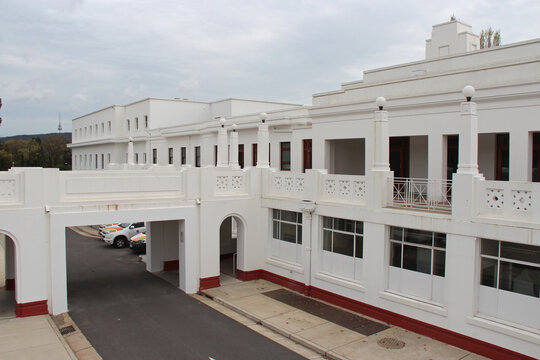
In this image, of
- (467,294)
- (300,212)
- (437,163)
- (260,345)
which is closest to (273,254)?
(300,212)

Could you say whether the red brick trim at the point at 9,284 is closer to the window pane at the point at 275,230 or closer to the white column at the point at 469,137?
the window pane at the point at 275,230

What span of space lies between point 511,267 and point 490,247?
0.64 metres

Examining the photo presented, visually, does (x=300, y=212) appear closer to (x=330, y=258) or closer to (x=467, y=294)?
(x=330, y=258)

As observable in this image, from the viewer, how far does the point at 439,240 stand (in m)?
11.7

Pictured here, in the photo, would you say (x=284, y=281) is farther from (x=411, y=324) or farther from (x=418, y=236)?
(x=418, y=236)

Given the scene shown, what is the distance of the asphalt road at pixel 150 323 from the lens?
11289 mm

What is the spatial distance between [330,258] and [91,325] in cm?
797

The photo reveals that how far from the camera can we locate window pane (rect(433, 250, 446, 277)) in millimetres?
11574

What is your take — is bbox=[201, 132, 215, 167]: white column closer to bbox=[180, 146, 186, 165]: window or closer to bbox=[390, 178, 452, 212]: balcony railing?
bbox=[180, 146, 186, 165]: window

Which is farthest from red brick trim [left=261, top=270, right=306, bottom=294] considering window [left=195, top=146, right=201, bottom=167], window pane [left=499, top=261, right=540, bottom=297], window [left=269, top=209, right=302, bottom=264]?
window [left=195, top=146, right=201, bottom=167]

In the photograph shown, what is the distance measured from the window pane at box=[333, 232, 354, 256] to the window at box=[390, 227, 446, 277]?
1.65 m

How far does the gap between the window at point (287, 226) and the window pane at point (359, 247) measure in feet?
9.86

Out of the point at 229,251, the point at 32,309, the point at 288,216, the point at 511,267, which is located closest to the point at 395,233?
the point at 511,267

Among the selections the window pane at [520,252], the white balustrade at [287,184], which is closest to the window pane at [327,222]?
the white balustrade at [287,184]
